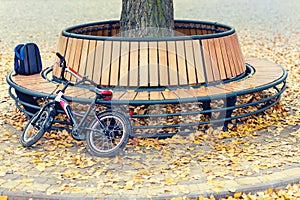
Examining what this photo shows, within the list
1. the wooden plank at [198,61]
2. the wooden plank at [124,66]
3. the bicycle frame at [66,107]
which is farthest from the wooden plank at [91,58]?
the wooden plank at [198,61]

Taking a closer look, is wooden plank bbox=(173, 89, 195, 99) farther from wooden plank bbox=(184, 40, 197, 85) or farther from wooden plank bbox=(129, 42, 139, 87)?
wooden plank bbox=(129, 42, 139, 87)

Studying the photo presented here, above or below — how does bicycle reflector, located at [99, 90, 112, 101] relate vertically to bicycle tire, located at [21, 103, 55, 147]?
above

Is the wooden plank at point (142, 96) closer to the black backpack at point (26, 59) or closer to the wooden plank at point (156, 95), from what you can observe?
the wooden plank at point (156, 95)

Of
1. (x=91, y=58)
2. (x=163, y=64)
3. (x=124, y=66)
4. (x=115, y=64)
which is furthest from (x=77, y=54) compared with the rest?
(x=163, y=64)

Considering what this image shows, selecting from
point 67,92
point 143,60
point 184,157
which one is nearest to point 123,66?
point 143,60

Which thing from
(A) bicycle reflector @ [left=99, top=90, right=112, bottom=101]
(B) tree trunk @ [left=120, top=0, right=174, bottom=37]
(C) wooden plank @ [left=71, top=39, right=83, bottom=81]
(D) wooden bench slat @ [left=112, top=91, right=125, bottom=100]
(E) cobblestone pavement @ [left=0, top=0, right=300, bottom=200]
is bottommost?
(E) cobblestone pavement @ [left=0, top=0, right=300, bottom=200]

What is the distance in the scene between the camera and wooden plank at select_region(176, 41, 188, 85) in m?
5.73

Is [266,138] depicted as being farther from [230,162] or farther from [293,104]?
[293,104]

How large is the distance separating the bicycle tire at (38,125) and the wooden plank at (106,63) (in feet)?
2.54

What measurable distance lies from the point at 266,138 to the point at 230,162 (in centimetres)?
89

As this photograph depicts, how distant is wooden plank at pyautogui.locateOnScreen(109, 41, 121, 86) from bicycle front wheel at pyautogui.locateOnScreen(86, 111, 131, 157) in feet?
2.14

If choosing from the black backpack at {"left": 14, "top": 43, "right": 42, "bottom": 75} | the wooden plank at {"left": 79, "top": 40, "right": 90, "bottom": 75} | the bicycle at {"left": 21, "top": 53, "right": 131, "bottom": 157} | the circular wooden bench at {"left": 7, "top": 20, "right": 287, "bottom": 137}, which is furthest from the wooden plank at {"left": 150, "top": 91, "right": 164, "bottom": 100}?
the black backpack at {"left": 14, "top": 43, "right": 42, "bottom": 75}

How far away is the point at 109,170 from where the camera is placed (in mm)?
4734

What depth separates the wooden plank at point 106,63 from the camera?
574 cm
